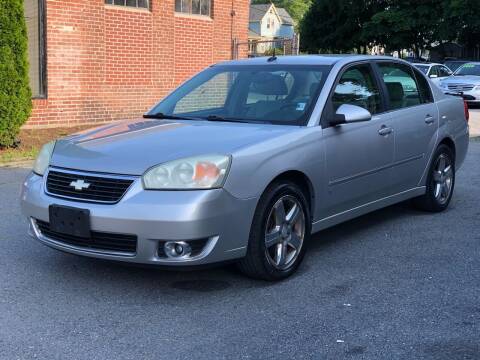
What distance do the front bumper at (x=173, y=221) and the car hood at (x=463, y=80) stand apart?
66.9ft

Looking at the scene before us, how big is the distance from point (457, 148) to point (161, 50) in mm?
8474

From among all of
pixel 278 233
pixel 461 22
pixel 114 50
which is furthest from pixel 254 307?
pixel 461 22

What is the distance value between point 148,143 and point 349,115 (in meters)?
1.57

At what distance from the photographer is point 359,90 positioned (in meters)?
5.62

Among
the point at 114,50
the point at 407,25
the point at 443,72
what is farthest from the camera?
the point at 407,25

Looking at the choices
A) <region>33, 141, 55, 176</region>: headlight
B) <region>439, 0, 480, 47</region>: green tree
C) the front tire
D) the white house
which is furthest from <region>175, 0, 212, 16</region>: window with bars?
the white house

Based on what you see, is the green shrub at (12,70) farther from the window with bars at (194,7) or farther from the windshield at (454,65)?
the windshield at (454,65)

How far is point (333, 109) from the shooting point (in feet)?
16.9

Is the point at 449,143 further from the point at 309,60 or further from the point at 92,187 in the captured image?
the point at 92,187

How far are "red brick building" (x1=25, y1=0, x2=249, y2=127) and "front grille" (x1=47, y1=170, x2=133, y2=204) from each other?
797cm

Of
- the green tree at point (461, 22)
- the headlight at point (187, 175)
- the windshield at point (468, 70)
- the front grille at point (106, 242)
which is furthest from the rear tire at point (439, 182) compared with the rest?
the green tree at point (461, 22)

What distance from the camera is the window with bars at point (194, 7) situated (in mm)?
14470

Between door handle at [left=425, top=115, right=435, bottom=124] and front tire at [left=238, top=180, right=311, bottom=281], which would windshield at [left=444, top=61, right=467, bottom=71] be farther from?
front tire at [left=238, top=180, right=311, bottom=281]

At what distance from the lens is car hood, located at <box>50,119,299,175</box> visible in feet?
13.8
